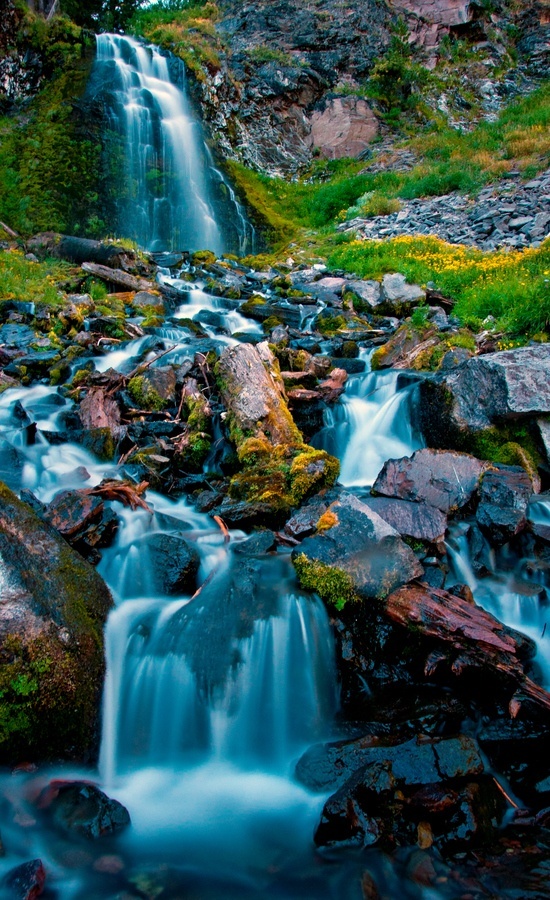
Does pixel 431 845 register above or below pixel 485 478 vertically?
below

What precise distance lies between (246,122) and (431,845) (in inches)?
1072

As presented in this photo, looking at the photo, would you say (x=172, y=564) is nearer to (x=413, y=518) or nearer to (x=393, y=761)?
(x=413, y=518)

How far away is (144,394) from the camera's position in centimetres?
737

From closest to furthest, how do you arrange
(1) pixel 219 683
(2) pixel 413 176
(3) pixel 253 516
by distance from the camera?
1. (1) pixel 219 683
2. (3) pixel 253 516
3. (2) pixel 413 176

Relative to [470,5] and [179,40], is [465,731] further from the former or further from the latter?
[470,5]

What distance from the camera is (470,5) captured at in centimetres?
2825

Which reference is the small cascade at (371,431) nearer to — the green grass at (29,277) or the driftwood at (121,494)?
the driftwood at (121,494)

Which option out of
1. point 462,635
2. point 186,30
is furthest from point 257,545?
point 186,30

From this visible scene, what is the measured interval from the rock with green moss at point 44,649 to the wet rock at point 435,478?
309cm

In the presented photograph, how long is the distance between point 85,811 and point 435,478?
408 cm

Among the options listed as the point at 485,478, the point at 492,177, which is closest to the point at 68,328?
the point at 485,478

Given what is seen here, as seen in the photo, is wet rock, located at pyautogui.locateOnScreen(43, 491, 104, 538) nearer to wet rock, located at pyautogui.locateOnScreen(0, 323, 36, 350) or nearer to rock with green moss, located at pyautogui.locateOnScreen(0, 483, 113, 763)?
rock with green moss, located at pyautogui.locateOnScreen(0, 483, 113, 763)

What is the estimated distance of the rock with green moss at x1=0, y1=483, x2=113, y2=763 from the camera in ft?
10.5

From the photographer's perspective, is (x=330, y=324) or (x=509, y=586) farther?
(x=330, y=324)
